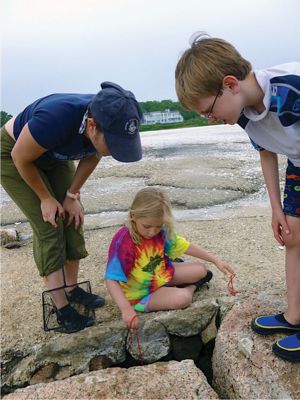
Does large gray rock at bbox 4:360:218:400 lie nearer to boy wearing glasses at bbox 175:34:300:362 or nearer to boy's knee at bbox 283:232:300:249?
boy wearing glasses at bbox 175:34:300:362

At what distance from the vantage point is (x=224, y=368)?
206cm

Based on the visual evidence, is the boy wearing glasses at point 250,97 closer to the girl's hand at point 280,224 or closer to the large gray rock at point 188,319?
the girl's hand at point 280,224

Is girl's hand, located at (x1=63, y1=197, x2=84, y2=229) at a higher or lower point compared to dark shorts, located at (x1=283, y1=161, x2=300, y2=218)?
lower

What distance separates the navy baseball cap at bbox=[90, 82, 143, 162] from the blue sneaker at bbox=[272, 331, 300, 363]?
1041mm

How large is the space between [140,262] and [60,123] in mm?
875

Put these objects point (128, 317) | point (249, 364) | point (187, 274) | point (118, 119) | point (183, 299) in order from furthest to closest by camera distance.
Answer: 1. point (187, 274)
2. point (183, 299)
3. point (128, 317)
4. point (118, 119)
5. point (249, 364)

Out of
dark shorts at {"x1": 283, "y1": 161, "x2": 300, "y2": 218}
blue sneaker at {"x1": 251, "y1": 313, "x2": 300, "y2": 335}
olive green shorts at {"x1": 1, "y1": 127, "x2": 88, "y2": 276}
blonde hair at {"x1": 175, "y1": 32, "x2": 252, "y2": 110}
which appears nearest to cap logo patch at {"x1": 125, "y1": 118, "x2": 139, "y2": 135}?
blonde hair at {"x1": 175, "y1": 32, "x2": 252, "y2": 110}

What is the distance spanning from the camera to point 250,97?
1.81 meters

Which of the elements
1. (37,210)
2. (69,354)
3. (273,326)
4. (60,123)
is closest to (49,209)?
(37,210)

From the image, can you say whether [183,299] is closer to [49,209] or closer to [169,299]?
[169,299]

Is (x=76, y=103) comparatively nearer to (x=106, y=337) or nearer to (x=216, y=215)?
(x=106, y=337)

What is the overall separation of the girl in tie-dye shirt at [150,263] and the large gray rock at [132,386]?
416 millimetres

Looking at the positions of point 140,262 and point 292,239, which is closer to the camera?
point 292,239

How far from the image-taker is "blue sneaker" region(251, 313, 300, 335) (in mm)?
2109
